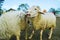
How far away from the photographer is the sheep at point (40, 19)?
1.48 meters

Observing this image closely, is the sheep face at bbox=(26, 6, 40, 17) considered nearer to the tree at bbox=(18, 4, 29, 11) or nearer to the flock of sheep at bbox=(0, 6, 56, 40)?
the flock of sheep at bbox=(0, 6, 56, 40)

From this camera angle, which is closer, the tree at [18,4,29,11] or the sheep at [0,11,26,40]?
the sheep at [0,11,26,40]

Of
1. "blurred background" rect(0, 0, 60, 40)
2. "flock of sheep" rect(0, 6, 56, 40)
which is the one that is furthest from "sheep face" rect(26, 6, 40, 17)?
"blurred background" rect(0, 0, 60, 40)

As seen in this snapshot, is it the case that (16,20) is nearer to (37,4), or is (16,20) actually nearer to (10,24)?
(10,24)

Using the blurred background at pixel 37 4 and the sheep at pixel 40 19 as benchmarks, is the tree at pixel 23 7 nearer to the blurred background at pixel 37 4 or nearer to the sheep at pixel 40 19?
the blurred background at pixel 37 4

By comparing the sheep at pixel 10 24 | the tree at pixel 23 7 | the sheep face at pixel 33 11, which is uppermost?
the tree at pixel 23 7

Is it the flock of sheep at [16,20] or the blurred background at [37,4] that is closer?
the flock of sheep at [16,20]

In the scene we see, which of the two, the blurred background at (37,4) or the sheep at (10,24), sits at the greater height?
the blurred background at (37,4)

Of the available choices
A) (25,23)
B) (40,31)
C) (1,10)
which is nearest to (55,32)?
(40,31)

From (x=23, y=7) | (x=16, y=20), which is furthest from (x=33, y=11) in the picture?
(x=23, y=7)

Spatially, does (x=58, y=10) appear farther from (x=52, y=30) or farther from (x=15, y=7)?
(x=15, y=7)

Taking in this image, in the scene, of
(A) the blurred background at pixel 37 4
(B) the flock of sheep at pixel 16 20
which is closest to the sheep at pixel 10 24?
(B) the flock of sheep at pixel 16 20

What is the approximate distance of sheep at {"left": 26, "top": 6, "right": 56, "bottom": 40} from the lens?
1.48 metres

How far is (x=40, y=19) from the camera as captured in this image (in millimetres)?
1646
